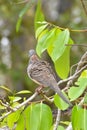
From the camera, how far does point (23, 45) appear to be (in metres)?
6.46

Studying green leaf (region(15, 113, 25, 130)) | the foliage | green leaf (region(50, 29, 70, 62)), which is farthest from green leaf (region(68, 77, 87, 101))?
green leaf (region(15, 113, 25, 130))

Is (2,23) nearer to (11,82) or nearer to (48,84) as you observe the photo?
(11,82)

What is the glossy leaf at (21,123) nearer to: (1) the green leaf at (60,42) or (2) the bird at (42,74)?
(2) the bird at (42,74)

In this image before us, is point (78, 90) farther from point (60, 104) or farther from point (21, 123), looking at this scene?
point (21, 123)

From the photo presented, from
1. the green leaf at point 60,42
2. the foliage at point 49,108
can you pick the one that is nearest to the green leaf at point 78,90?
the foliage at point 49,108

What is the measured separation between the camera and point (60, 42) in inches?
71.9

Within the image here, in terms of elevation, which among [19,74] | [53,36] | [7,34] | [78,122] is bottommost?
[78,122]

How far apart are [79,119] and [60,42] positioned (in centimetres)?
31

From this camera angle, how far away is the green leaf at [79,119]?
5.65 ft

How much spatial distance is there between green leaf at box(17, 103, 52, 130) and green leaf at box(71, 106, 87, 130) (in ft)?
0.41

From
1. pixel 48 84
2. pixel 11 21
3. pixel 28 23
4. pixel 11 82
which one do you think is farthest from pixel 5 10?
pixel 48 84

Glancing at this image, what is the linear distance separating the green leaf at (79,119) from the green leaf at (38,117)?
12 centimetres

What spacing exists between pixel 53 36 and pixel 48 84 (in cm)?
20

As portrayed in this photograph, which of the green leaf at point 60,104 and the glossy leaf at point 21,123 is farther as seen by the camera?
the glossy leaf at point 21,123
